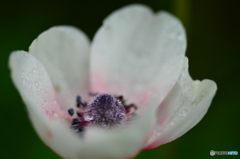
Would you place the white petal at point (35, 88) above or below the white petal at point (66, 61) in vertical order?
below

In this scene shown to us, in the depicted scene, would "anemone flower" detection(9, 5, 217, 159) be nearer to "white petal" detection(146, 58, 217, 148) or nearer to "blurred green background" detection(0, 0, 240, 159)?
"white petal" detection(146, 58, 217, 148)

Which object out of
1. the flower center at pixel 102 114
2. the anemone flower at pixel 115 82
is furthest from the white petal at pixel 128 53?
the flower center at pixel 102 114

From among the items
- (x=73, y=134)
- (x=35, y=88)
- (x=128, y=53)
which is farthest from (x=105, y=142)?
(x=128, y=53)

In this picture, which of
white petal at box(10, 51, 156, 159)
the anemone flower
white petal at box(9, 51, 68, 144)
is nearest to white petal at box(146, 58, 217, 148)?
the anemone flower

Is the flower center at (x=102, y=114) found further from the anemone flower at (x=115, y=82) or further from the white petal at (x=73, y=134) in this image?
the white petal at (x=73, y=134)

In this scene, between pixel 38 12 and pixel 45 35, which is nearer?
pixel 45 35

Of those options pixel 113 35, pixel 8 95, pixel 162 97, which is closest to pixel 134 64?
pixel 113 35

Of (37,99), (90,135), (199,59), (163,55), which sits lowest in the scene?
(90,135)

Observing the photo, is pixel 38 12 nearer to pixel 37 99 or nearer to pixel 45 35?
pixel 45 35

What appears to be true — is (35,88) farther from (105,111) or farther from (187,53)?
(187,53)
